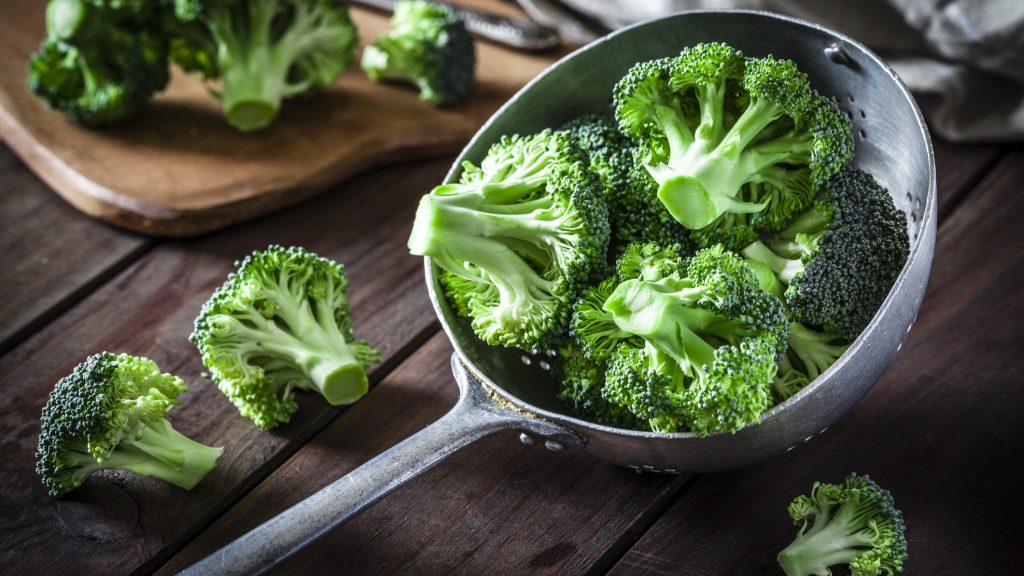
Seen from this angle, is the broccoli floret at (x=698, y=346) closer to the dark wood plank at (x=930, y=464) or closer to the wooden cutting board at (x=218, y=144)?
the dark wood plank at (x=930, y=464)

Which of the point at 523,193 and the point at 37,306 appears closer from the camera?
the point at 523,193

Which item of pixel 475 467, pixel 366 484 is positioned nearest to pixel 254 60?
pixel 475 467

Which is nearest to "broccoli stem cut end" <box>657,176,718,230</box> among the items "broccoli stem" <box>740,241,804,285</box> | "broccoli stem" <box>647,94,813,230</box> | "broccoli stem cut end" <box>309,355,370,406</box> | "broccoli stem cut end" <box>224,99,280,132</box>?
"broccoli stem" <box>647,94,813,230</box>

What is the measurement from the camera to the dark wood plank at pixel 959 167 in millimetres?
2010

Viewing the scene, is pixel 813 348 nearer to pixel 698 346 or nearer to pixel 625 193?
pixel 698 346

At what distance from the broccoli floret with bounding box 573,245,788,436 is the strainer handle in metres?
0.14

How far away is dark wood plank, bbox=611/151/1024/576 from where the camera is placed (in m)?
1.45

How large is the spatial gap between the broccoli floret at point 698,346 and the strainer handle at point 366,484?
137mm

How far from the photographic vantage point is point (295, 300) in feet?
5.55

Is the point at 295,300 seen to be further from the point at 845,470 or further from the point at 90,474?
the point at 845,470

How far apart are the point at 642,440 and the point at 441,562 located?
359 millimetres

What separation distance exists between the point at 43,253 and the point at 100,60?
0.48 m

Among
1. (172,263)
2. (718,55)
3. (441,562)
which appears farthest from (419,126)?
(441,562)

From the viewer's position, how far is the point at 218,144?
225 cm
